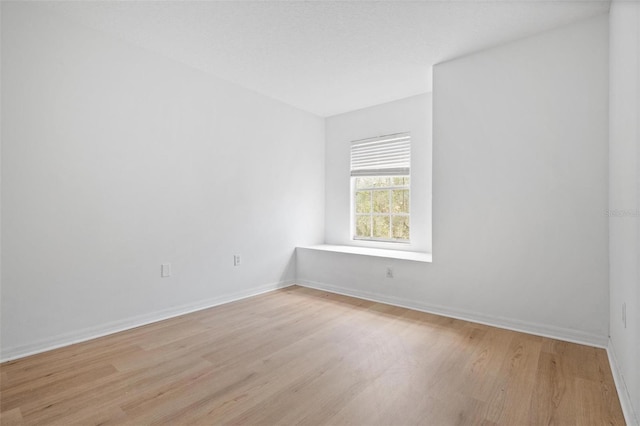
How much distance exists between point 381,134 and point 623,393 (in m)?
3.55

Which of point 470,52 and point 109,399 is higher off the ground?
point 470,52

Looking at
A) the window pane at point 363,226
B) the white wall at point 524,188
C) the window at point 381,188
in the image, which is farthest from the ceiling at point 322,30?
the window pane at point 363,226

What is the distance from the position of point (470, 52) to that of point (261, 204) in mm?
2840

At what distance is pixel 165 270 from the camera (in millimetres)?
3115

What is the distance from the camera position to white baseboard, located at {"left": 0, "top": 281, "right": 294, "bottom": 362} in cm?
228

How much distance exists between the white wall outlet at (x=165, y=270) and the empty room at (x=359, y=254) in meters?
0.02

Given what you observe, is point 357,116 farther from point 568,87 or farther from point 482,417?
point 482,417

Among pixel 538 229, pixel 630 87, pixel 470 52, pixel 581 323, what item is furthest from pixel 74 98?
pixel 581 323

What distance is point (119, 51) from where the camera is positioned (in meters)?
2.77

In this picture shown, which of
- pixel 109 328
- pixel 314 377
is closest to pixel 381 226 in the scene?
pixel 314 377

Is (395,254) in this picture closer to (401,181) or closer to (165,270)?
(401,181)

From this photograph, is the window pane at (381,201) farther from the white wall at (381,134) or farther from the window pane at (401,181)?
the white wall at (381,134)

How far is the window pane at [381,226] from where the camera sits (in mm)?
4496

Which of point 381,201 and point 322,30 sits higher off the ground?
point 322,30
